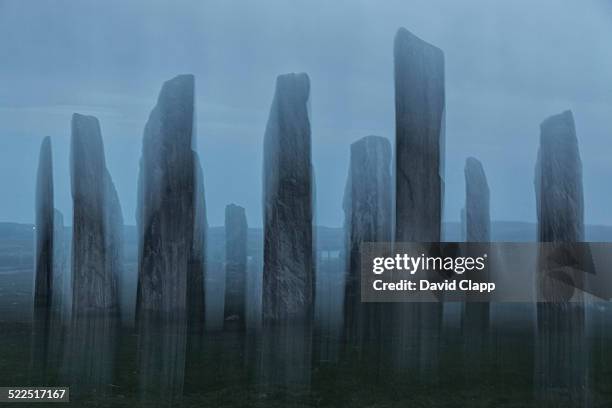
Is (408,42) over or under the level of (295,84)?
over

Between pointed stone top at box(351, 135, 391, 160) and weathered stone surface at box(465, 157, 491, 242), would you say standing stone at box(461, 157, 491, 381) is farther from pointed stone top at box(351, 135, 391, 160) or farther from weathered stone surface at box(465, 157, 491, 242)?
pointed stone top at box(351, 135, 391, 160)

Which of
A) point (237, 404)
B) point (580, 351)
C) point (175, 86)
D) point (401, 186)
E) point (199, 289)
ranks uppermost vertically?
point (175, 86)

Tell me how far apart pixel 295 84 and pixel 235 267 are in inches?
51.1

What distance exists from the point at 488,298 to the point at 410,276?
0.45 m

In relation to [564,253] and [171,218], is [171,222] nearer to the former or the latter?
[171,218]

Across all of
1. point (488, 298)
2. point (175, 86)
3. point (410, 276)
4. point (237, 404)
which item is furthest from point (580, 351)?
point (175, 86)

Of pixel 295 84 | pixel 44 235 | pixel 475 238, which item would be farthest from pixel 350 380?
pixel 44 235

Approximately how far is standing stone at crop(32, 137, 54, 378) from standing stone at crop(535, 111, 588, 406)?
2.86m

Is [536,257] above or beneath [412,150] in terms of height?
beneath

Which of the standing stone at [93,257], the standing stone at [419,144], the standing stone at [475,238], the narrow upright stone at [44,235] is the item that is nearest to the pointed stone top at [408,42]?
the standing stone at [419,144]

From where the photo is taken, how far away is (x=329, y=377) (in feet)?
13.4

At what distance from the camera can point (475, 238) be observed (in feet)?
14.7

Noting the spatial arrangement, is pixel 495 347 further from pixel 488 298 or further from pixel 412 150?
pixel 412 150

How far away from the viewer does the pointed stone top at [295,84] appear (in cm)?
425
